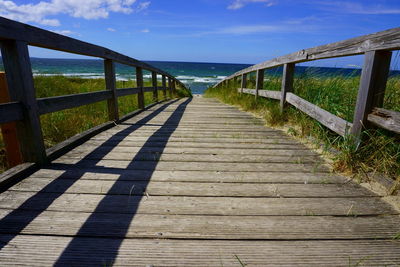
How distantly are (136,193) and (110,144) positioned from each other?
1.28 metres

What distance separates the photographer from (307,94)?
3674 mm

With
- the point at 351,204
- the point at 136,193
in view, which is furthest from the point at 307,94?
the point at 136,193

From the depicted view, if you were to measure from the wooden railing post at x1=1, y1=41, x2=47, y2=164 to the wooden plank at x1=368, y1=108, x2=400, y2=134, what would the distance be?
2696 millimetres

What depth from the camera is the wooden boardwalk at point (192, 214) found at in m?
1.10

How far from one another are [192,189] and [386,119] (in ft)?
5.01

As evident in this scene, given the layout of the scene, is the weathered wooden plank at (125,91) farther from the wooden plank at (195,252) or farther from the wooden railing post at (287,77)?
the wooden plank at (195,252)

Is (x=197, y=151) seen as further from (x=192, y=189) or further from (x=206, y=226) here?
(x=206, y=226)

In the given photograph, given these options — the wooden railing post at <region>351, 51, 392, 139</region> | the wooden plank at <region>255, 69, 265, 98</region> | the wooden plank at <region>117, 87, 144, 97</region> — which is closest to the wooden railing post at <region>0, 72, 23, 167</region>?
the wooden plank at <region>117, 87, 144, 97</region>

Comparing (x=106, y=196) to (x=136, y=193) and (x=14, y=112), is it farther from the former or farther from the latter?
(x=14, y=112)

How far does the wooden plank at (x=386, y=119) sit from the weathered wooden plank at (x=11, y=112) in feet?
8.83

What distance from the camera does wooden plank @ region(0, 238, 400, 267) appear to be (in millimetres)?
1061

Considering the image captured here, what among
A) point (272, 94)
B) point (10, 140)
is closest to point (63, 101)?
point (10, 140)

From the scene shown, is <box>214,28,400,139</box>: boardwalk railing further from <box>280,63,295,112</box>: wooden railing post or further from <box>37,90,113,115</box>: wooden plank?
<box>37,90,113,115</box>: wooden plank

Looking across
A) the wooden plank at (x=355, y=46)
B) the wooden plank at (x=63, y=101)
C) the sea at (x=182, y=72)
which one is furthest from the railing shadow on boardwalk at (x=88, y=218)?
the sea at (x=182, y=72)
